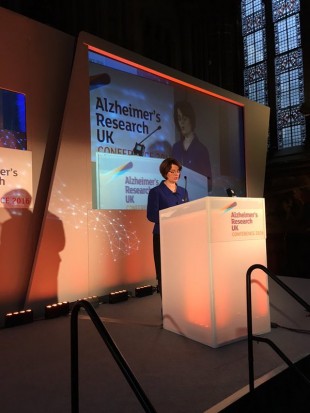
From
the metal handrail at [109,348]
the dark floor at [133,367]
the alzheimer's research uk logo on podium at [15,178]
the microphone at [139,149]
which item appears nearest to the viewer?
the metal handrail at [109,348]

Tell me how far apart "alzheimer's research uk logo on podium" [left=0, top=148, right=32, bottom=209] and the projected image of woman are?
8.37 ft

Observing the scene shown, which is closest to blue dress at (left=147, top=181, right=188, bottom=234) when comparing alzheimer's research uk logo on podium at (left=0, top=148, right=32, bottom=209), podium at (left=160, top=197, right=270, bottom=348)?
podium at (left=160, top=197, right=270, bottom=348)

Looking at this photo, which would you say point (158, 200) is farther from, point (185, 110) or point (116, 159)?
point (185, 110)

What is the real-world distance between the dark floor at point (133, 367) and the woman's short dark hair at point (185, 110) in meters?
3.56

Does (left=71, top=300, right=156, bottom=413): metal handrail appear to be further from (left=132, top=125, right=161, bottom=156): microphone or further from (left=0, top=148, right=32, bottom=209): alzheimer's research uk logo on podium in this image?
(left=132, top=125, right=161, bottom=156): microphone

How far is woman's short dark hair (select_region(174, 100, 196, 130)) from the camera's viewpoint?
234 inches

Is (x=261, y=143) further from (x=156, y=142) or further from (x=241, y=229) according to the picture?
(x=241, y=229)

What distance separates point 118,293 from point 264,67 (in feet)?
27.0

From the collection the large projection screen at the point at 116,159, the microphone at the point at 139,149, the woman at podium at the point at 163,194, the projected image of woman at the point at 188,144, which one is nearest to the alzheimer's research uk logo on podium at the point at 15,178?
the large projection screen at the point at 116,159

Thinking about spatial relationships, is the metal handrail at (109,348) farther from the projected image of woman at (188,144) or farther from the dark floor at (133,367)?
the projected image of woman at (188,144)

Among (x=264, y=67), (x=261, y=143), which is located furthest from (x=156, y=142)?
(x=264, y=67)

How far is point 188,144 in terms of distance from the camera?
6090 mm

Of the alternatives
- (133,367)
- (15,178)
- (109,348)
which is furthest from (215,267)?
(15,178)

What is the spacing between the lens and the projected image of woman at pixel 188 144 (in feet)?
19.6
